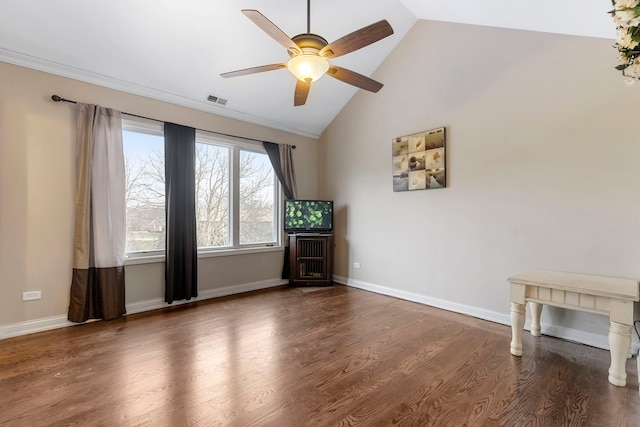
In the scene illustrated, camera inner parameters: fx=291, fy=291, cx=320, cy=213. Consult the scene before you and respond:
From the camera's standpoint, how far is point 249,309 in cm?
379

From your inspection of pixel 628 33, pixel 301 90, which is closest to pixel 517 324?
pixel 628 33

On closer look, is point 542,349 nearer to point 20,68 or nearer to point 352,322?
point 352,322

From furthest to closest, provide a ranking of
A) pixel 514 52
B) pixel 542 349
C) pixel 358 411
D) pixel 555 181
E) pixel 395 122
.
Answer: pixel 395 122 < pixel 514 52 < pixel 555 181 < pixel 542 349 < pixel 358 411

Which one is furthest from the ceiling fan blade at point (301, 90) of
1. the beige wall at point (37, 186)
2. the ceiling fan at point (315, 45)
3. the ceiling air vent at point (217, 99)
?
the beige wall at point (37, 186)

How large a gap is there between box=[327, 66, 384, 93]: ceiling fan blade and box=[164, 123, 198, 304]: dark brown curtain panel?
7.96 ft

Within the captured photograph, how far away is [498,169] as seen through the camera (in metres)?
3.33

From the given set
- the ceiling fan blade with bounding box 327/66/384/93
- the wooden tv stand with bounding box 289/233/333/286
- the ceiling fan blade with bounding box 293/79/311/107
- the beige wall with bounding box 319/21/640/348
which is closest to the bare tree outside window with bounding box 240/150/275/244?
the wooden tv stand with bounding box 289/233/333/286

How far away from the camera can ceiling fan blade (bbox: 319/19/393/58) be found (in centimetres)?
214

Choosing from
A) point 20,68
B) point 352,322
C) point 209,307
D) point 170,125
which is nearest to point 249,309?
point 209,307

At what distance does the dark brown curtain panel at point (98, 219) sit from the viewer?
324cm

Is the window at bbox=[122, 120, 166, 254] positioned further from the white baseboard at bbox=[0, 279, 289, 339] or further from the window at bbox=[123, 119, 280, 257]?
the white baseboard at bbox=[0, 279, 289, 339]

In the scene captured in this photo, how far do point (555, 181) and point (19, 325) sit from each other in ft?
18.5

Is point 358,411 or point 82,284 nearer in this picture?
point 358,411

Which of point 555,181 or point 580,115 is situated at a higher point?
point 580,115
